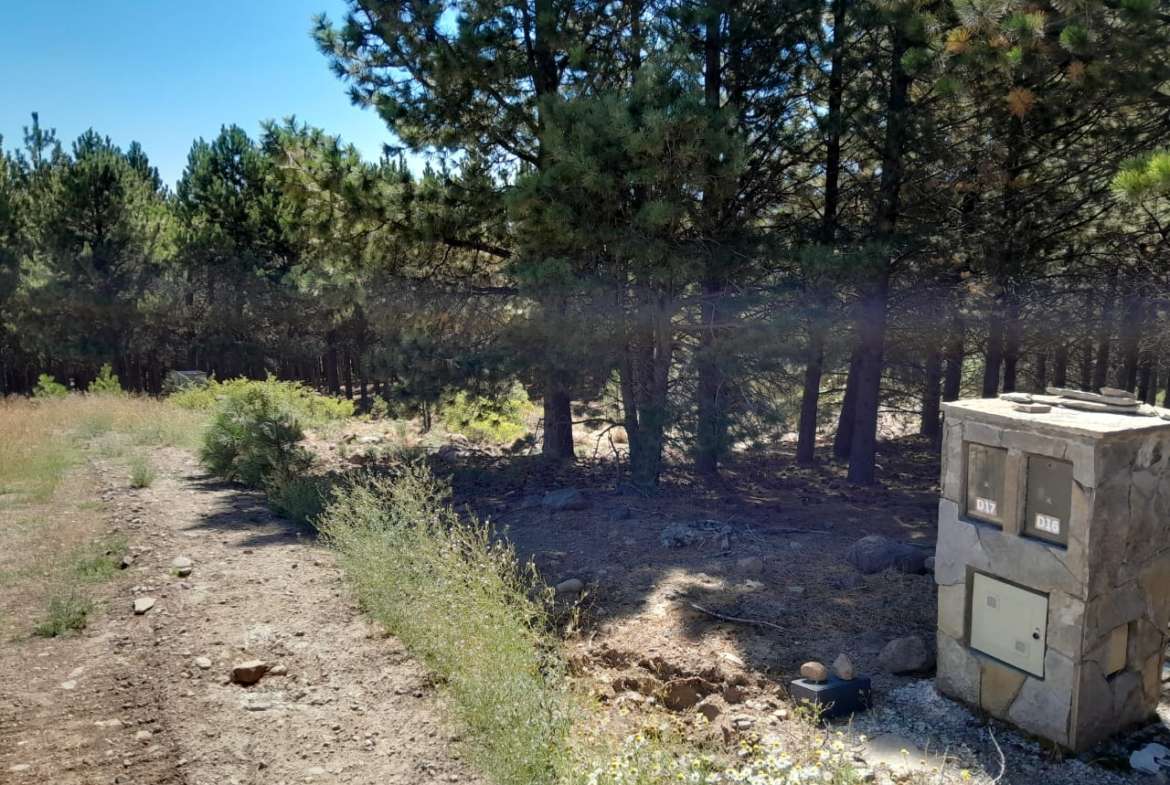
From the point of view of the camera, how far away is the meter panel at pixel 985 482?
4332mm

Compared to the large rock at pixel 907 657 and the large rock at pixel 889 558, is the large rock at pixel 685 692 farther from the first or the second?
the large rock at pixel 889 558

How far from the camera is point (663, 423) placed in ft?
33.1

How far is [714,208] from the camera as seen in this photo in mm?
9594

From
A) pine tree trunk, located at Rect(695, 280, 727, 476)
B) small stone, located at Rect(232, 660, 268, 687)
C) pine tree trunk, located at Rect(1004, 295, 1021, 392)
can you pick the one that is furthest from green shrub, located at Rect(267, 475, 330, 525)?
pine tree trunk, located at Rect(1004, 295, 1021, 392)

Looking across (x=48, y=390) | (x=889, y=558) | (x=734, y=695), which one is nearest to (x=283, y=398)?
(x=889, y=558)

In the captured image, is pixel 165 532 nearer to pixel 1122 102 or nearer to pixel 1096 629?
pixel 1096 629

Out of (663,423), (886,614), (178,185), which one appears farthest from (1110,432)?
(178,185)

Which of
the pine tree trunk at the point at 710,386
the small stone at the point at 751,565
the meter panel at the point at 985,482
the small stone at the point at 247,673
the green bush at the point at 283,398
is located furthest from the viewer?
the green bush at the point at 283,398

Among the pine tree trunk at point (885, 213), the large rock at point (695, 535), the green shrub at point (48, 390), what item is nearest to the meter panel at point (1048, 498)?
the large rock at point (695, 535)

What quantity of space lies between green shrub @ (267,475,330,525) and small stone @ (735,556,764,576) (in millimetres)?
4472

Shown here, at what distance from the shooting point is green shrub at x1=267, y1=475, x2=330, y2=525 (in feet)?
30.1

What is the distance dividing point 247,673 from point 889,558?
486 cm

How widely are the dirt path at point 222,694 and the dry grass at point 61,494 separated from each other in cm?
37

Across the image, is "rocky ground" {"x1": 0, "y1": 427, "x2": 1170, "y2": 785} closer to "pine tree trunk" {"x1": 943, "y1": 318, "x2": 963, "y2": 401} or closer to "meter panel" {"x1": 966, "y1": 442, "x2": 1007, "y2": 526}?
"meter panel" {"x1": 966, "y1": 442, "x2": 1007, "y2": 526}
